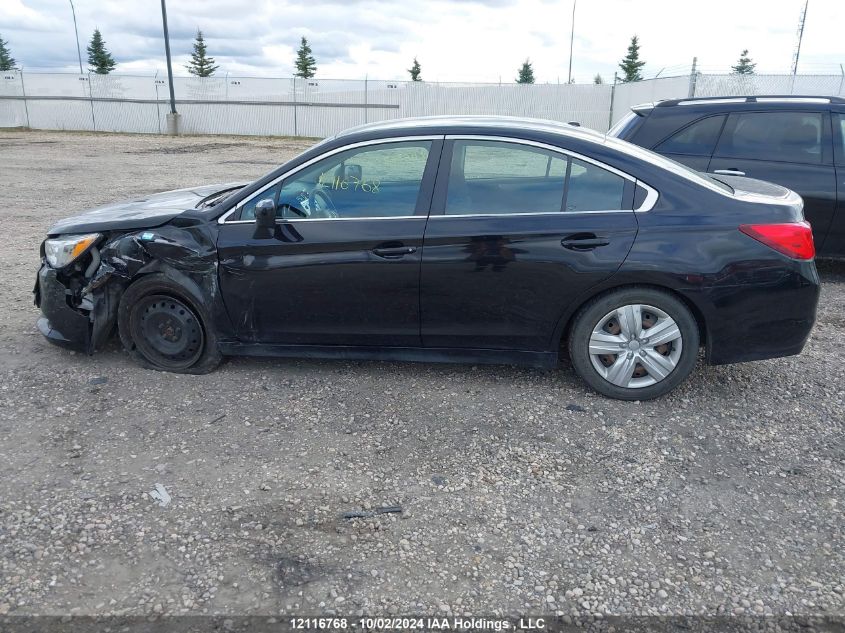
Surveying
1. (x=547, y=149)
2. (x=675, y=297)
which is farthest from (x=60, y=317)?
(x=675, y=297)

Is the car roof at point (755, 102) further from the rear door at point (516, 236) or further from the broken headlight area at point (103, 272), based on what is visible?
the broken headlight area at point (103, 272)

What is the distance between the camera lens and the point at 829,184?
6.30 metres

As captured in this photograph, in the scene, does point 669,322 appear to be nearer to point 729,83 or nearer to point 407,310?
point 407,310

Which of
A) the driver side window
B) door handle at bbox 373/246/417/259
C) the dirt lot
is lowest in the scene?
the dirt lot

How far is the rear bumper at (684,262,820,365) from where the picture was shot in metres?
4.00

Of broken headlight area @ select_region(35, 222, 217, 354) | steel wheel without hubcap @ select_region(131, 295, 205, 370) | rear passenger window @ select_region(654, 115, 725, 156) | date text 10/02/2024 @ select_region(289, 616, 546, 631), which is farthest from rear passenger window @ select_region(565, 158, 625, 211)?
rear passenger window @ select_region(654, 115, 725, 156)

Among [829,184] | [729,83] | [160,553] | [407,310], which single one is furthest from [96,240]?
[729,83]

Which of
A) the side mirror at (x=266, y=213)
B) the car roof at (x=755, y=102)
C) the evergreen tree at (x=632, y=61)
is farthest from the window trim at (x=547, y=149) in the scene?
the evergreen tree at (x=632, y=61)

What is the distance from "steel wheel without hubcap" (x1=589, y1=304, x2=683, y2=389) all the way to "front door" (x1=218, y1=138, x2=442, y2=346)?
114cm

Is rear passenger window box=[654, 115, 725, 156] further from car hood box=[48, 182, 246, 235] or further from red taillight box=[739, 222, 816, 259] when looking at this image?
car hood box=[48, 182, 246, 235]

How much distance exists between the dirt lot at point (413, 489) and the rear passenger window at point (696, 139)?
235 cm

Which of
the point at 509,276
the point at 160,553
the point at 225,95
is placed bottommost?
the point at 160,553

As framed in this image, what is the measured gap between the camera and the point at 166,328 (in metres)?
4.59

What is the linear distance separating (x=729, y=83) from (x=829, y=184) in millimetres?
18163
